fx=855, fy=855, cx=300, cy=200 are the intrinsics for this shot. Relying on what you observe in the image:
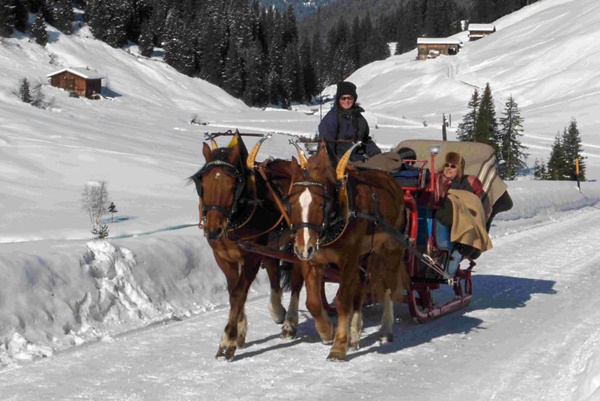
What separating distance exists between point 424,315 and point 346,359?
200 centimetres

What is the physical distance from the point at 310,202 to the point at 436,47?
484 feet

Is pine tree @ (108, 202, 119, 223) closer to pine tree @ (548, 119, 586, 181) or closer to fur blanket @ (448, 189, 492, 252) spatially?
fur blanket @ (448, 189, 492, 252)

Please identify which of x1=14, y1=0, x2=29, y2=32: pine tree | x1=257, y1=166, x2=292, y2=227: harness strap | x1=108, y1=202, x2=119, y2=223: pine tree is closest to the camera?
x1=257, y1=166, x2=292, y2=227: harness strap

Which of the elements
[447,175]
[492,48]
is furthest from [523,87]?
[447,175]

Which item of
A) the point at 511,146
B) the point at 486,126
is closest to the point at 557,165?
the point at 511,146

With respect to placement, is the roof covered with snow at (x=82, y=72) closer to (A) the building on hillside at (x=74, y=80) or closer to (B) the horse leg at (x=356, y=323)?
(A) the building on hillside at (x=74, y=80)

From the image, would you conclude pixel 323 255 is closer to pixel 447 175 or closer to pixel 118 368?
pixel 118 368

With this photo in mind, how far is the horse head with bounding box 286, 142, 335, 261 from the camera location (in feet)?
23.0

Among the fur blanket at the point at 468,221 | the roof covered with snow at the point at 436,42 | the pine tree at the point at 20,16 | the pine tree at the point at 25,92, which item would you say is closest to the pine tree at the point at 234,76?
the pine tree at the point at 20,16

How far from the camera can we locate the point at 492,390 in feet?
22.6

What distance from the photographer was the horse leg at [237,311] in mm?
7680

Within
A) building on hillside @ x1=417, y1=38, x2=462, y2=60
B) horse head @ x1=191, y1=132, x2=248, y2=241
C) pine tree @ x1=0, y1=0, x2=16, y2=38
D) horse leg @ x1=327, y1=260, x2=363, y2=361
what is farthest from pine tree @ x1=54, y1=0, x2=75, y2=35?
horse leg @ x1=327, y1=260, x2=363, y2=361

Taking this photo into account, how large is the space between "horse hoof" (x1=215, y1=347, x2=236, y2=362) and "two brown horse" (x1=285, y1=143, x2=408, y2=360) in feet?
2.60

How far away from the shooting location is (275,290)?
30.0 feet
